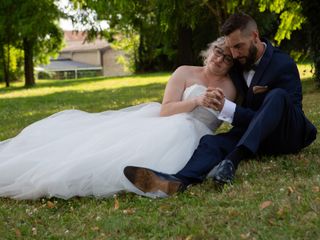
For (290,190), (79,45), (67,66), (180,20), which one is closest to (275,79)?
(290,190)

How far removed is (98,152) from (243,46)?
179 cm

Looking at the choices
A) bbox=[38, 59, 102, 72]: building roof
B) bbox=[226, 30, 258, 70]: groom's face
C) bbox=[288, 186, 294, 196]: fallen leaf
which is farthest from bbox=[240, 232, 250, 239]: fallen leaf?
bbox=[38, 59, 102, 72]: building roof

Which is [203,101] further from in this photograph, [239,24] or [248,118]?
[239,24]

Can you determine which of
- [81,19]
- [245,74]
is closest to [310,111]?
[245,74]

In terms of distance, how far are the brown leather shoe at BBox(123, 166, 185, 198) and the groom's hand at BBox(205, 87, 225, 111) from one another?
2.88 feet

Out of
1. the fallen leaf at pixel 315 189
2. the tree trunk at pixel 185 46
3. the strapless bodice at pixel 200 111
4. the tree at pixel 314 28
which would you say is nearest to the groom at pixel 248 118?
the strapless bodice at pixel 200 111

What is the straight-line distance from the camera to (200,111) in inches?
235

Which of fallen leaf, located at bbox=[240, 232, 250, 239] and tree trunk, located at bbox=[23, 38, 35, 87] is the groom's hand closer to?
fallen leaf, located at bbox=[240, 232, 250, 239]

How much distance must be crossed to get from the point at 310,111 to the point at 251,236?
7.38m

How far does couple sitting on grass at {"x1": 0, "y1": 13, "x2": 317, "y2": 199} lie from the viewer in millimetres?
5125

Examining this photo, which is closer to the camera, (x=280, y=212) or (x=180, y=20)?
(x=280, y=212)

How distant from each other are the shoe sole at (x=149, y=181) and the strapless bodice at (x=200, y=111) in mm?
1220

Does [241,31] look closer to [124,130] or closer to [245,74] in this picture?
[245,74]

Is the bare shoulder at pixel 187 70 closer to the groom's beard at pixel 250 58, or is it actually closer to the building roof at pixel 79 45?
the groom's beard at pixel 250 58
